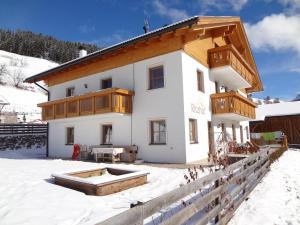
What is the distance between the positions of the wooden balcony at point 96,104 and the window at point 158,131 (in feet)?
5.46

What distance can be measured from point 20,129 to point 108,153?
1419cm

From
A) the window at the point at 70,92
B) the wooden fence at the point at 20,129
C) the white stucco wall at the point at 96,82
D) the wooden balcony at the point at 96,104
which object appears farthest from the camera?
the wooden fence at the point at 20,129

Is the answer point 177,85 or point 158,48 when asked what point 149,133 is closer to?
point 177,85

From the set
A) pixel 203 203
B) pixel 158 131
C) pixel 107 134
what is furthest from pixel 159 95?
pixel 203 203

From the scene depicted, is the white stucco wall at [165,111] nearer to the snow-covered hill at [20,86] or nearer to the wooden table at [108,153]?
the wooden table at [108,153]

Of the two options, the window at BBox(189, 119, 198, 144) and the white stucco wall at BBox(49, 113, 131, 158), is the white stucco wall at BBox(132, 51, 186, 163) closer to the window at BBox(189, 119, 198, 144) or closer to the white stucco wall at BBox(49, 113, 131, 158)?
the white stucco wall at BBox(49, 113, 131, 158)

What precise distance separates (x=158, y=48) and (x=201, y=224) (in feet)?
37.9

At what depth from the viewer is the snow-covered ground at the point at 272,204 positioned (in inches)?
211

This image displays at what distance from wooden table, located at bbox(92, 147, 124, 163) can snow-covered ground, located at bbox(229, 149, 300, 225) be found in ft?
24.6

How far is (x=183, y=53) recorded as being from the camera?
45.4 ft

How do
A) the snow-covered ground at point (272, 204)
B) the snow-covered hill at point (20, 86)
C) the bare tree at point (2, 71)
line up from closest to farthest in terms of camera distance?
the snow-covered ground at point (272, 204) → the snow-covered hill at point (20, 86) → the bare tree at point (2, 71)

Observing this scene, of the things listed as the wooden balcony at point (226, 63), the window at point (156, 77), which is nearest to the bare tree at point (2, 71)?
the window at point (156, 77)

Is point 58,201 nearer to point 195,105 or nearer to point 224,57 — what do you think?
point 195,105

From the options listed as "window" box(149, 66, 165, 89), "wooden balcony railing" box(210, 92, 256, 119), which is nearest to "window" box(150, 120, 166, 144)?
"window" box(149, 66, 165, 89)
